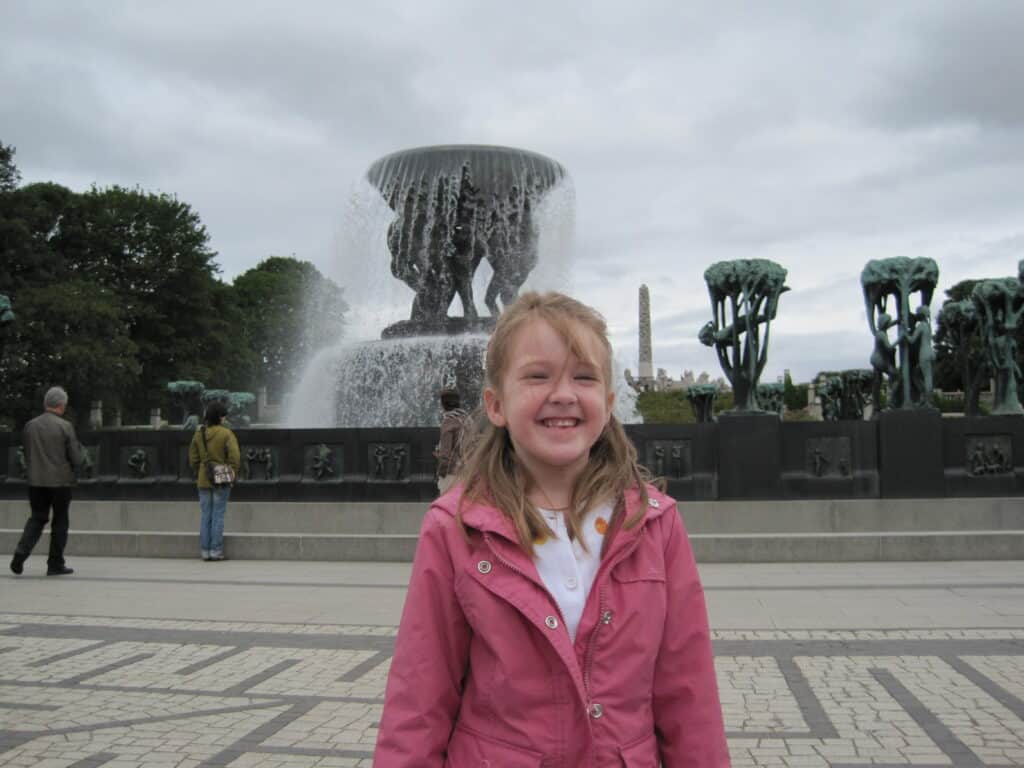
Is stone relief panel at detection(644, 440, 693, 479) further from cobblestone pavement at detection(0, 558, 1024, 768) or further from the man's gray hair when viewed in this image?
the man's gray hair

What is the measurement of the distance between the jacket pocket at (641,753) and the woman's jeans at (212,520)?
34.1 feet

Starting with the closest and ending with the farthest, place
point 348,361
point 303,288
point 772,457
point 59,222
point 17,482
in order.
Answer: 1. point 772,457
2. point 17,482
3. point 348,361
4. point 59,222
5. point 303,288

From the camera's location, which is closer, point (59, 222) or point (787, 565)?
point (787, 565)

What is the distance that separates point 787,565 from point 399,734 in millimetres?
9661

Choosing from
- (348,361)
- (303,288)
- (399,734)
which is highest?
(303,288)

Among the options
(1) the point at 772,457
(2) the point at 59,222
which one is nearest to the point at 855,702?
(1) the point at 772,457

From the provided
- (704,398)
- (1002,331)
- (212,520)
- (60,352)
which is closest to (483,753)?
(212,520)

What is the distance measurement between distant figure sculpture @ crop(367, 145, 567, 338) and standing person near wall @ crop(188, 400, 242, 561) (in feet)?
27.5

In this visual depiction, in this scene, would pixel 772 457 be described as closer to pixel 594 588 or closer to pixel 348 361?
pixel 348 361

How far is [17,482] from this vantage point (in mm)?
15539

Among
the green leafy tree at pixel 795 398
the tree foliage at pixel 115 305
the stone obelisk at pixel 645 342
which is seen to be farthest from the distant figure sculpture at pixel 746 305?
the stone obelisk at pixel 645 342

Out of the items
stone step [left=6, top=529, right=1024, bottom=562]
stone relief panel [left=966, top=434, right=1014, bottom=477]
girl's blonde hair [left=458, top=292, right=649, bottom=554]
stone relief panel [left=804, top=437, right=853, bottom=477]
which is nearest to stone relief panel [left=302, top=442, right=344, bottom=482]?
stone step [left=6, top=529, right=1024, bottom=562]

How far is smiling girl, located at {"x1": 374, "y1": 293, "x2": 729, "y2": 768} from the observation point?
214 cm

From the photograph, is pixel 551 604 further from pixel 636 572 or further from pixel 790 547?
pixel 790 547
